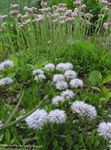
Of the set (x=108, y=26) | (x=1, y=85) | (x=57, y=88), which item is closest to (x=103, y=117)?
(x=57, y=88)

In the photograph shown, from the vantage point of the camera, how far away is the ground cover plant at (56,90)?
2.35 metres

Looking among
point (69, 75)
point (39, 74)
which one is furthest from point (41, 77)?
point (69, 75)

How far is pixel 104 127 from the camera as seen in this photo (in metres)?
2.25

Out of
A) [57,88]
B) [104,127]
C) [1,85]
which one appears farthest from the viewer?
[1,85]

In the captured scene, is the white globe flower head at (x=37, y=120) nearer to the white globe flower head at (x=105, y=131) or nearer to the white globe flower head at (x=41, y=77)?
the white globe flower head at (x=105, y=131)

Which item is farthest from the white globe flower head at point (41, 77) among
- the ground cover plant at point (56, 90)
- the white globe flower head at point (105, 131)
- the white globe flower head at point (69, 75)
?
the white globe flower head at point (105, 131)

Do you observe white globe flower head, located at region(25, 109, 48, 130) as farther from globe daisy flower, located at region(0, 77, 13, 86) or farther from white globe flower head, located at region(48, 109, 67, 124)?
globe daisy flower, located at region(0, 77, 13, 86)

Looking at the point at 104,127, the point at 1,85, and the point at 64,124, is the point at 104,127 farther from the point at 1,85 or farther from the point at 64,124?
the point at 1,85

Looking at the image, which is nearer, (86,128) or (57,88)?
(86,128)

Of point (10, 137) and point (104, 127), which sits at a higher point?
point (104, 127)

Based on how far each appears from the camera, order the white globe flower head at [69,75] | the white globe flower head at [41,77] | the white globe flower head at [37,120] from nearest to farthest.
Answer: the white globe flower head at [37,120]
the white globe flower head at [69,75]
the white globe flower head at [41,77]

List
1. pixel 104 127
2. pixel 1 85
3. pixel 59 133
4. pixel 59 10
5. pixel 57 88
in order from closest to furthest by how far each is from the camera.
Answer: pixel 104 127
pixel 59 133
pixel 57 88
pixel 1 85
pixel 59 10

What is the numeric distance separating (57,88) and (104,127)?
71 cm

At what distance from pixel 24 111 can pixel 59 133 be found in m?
0.41
